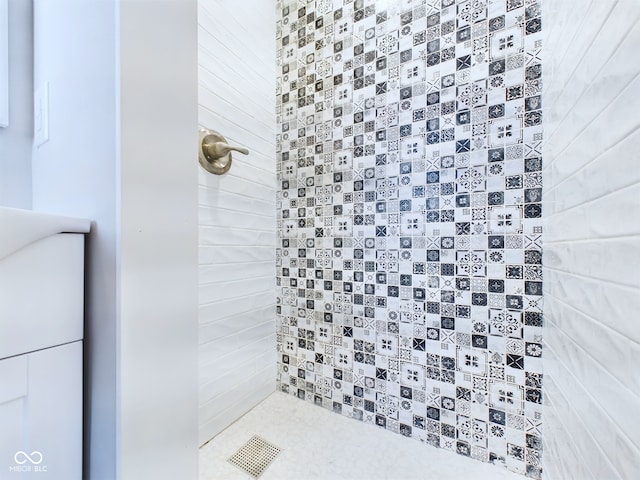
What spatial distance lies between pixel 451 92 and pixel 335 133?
1.43 feet

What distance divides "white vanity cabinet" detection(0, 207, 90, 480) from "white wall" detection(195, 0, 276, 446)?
1.47 feet

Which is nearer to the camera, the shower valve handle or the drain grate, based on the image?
the drain grate

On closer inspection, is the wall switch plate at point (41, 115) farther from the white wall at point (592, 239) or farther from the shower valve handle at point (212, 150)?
the white wall at point (592, 239)

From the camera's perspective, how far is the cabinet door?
0.44 meters

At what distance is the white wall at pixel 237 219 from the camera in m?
1.00

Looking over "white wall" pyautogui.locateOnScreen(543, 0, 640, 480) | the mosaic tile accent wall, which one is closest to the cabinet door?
the mosaic tile accent wall

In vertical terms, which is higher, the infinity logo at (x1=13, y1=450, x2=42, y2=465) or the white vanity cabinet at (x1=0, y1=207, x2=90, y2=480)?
the white vanity cabinet at (x1=0, y1=207, x2=90, y2=480)

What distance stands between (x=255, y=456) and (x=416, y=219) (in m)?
0.95

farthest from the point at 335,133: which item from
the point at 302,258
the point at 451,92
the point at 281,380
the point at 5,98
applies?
the point at 281,380

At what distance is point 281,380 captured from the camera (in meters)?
1.28

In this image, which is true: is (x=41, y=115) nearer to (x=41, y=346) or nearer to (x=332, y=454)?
(x=41, y=346)

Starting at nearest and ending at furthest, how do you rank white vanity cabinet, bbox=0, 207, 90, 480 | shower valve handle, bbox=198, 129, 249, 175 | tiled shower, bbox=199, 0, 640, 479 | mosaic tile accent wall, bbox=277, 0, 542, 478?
1. white vanity cabinet, bbox=0, 207, 90, 480
2. tiled shower, bbox=199, 0, 640, 479
3. mosaic tile accent wall, bbox=277, 0, 542, 478
4. shower valve handle, bbox=198, 129, 249, 175

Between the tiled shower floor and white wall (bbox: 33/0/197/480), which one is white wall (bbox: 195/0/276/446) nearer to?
the tiled shower floor

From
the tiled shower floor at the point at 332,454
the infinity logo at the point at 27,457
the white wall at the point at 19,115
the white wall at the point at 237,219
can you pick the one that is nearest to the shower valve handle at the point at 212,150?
the white wall at the point at 237,219
